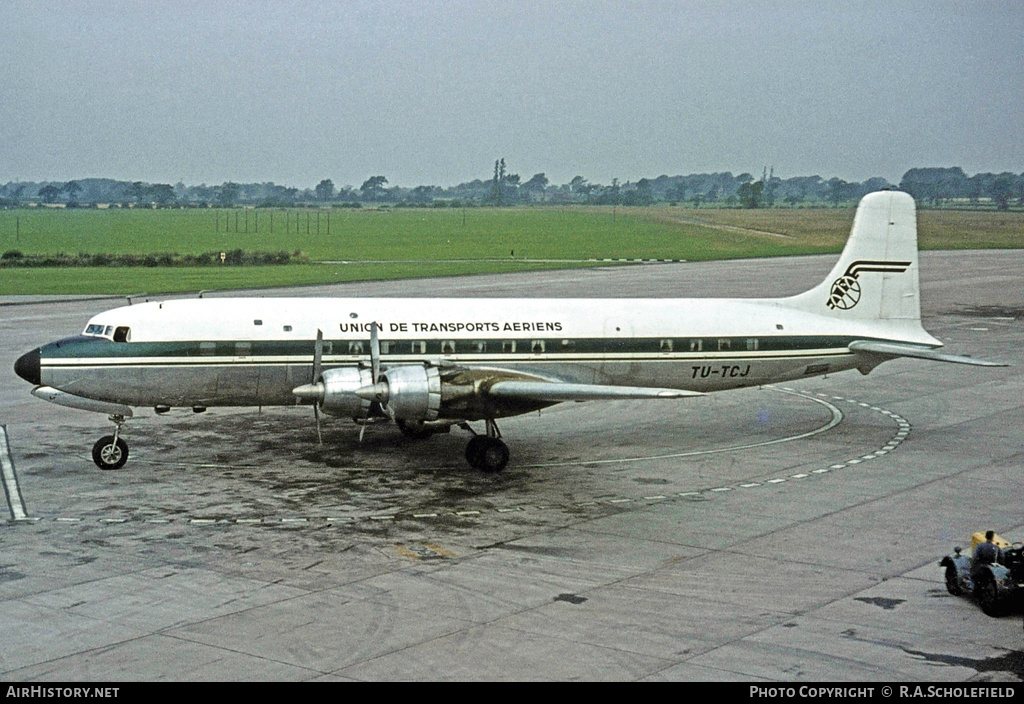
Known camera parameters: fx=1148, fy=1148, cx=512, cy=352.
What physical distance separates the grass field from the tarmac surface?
45.5 m

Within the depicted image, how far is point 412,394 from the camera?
25.3 metres

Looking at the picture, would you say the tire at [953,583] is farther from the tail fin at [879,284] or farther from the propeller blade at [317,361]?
the tail fin at [879,284]

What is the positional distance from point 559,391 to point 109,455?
10885 millimetres

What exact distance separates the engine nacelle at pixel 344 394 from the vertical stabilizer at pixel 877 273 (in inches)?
530

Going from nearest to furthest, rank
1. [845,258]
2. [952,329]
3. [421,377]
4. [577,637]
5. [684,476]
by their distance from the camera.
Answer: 1. [577,637]
2. [421,377]
3. [684,476]
4. [845,258]
5. [952,329]

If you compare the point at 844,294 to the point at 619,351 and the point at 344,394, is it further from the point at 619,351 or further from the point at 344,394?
the point at 344,394

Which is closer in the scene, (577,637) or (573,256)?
(577,637)

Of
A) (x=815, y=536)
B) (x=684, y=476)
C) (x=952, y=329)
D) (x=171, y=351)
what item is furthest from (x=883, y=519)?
(x=952, y=329)

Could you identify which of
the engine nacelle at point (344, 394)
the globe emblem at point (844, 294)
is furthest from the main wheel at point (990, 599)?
the globe emblem at point (844, 294)

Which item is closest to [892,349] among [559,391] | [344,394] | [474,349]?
[559,391]

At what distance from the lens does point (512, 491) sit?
2566 cm

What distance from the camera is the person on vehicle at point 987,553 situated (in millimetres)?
17812

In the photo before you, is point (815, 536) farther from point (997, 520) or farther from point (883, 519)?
point (997, 520)

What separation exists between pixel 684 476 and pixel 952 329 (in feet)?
111
